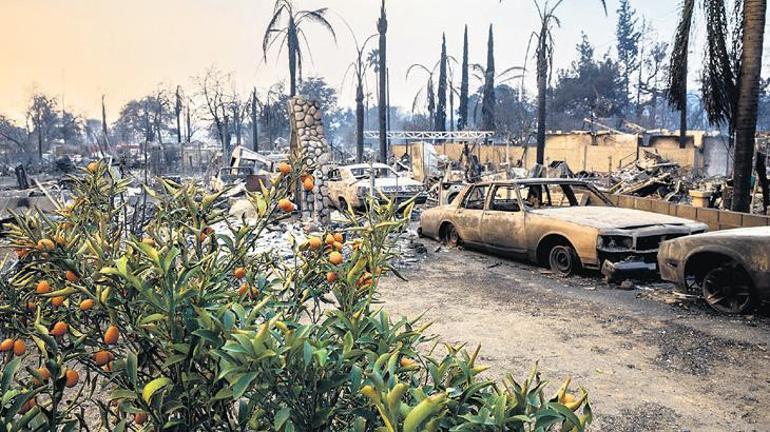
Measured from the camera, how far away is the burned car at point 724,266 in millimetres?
5512

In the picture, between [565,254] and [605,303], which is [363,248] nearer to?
[605,303]

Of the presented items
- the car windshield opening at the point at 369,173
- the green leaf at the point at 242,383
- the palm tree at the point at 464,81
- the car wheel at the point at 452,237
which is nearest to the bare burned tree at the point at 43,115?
the palm tree at the point at 464,81

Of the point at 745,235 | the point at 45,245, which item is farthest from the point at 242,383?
the point at 745,235

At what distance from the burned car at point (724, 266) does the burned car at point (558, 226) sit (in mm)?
659

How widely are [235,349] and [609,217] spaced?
7.17m

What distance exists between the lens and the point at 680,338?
534 centimetres

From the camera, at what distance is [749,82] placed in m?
9.12

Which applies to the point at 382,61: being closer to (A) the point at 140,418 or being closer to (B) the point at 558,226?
(B) the point at 558,226

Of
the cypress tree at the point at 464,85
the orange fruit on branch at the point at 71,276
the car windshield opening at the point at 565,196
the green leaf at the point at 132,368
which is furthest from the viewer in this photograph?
the cypress tree at the point at 464,85

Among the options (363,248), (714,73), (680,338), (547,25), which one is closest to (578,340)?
(680,338)

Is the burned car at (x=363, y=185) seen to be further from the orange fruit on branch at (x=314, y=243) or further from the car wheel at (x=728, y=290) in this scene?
the orange fruit on branch at (x=314, y=243)

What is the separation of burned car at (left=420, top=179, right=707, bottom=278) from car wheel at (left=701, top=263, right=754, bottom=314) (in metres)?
0.97

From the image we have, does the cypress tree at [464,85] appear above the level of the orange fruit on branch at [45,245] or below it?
above

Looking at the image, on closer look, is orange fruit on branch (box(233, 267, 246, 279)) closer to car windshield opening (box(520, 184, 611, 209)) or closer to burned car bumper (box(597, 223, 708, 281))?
burned car bumper (box(597, 223, 708, 281))
